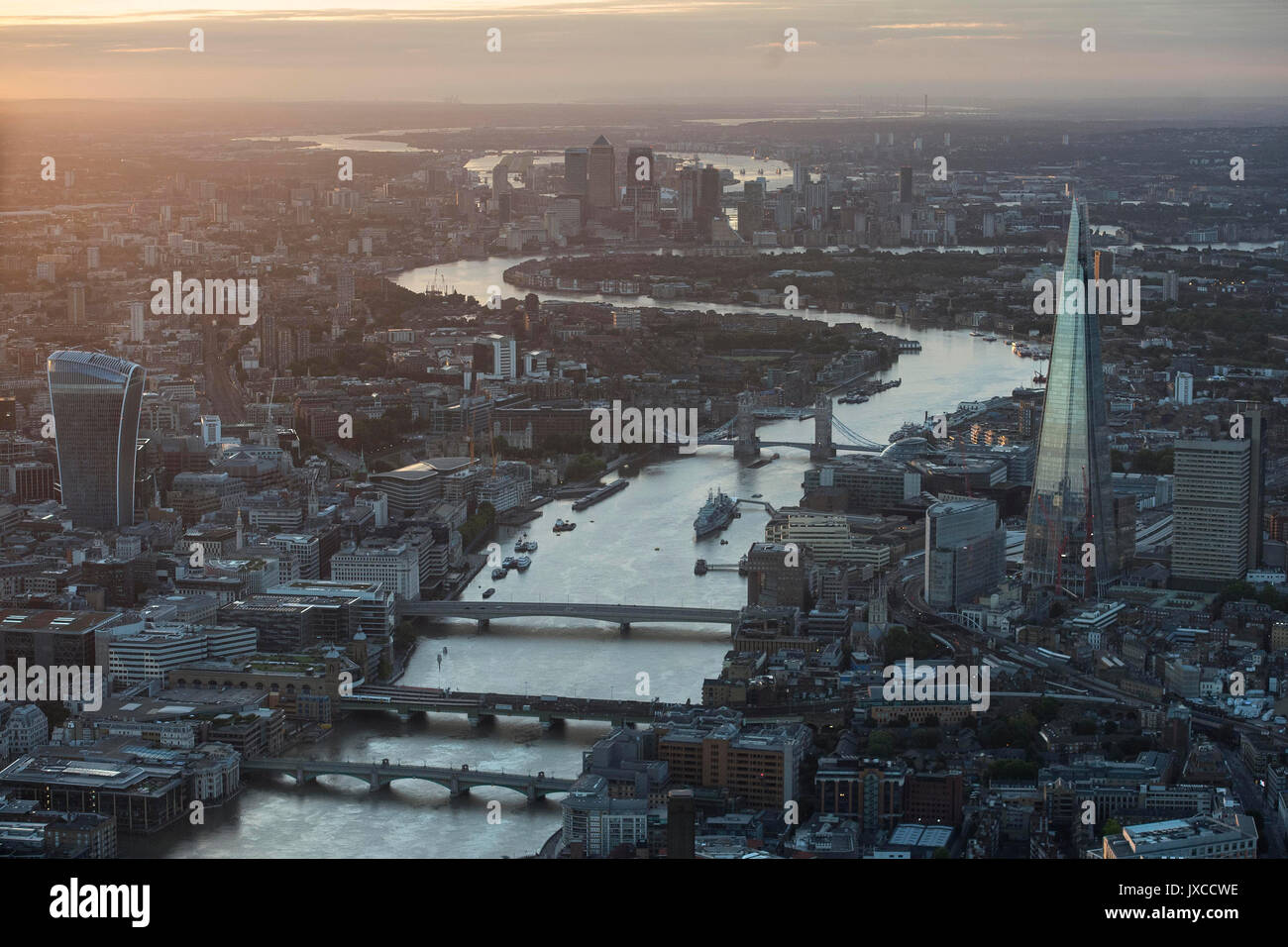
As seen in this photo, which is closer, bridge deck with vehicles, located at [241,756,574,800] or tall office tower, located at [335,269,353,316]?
bridge deck with vehicles, located at [241,756,574,800]

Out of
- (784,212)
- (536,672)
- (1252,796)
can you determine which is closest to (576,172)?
(784,212)

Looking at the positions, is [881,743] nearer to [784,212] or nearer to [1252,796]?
[1252,796]

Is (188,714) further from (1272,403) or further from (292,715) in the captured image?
(1272,403)

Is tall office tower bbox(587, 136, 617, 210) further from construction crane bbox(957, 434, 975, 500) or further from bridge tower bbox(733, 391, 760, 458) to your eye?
construction crane bbox(957, 434, 975, 500)

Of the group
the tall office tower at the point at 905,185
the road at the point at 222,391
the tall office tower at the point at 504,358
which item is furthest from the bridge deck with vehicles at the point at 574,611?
the tall office tower at the point at 905,185

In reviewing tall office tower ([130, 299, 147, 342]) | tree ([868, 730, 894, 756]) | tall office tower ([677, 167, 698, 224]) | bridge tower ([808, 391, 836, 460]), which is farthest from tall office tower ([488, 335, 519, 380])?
tall office tower ([677, 167, 698, 224])
